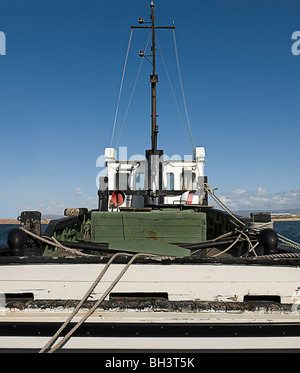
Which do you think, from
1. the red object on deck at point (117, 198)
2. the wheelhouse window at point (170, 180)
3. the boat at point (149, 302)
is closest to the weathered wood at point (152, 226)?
the red object on deck at point (117, 198)

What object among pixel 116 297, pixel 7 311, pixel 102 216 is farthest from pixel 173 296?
pixel 102 216

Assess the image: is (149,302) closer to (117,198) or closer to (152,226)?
(152,226)

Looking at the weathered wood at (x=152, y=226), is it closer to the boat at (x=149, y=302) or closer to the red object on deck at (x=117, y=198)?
the red object on deck at (x=117, y=198)

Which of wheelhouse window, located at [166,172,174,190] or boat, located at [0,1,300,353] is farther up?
wheelhouse window, located at [166,172,174,190]

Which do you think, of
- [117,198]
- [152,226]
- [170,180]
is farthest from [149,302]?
[170,180]

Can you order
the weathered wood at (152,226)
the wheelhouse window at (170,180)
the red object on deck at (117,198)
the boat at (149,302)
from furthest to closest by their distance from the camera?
the wheelhouse window at (170,180)
the red object on deck at (117,198)
the weathered wood at (152,226)
the boat at (149,302)

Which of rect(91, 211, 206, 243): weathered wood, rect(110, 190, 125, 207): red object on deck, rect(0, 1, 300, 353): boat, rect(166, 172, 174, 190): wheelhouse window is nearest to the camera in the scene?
rect(0, 1, 300, 353): boat

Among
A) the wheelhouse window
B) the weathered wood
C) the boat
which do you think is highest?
the wheelhouse window

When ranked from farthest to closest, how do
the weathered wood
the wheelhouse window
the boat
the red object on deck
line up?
the wheelhouse window → the red object on deck → the weathered wood → the boat

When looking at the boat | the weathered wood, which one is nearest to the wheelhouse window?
the weathered wood

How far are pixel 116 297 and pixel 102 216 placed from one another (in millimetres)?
3560

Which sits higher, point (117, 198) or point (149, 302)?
point (117, 198)

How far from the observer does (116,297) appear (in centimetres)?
275

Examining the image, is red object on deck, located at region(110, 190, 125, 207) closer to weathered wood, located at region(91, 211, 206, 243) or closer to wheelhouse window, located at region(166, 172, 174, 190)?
weathered wood, located at region(91, 211, 206, 243)
